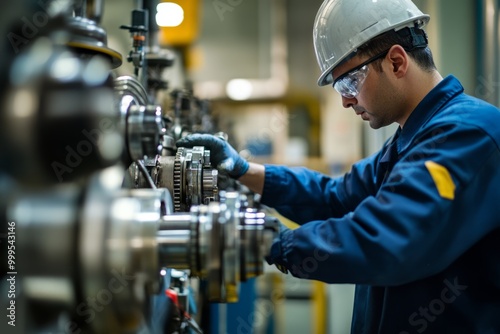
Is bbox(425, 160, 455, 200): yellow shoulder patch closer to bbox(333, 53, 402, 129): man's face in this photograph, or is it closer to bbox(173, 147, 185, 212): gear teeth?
bbox(333, 53, 402, 129): man's face

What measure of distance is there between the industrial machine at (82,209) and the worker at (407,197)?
20 cm

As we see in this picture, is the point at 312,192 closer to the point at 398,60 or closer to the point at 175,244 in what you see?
the point at 398,60

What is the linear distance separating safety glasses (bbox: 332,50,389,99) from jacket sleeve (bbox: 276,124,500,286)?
27 cm

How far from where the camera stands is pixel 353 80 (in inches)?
46.1

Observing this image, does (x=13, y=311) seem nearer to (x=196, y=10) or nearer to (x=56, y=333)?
(x=56, y=333)

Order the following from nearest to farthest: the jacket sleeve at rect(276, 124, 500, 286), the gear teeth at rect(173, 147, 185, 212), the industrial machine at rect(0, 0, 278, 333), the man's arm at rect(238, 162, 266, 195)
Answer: the industrial machine at rect(0, 0, 278, 333)
the jacket sleeve at rect(276, 124, 500, 286)
the gear teeth at rect(173, 147, 185, 212)
the man's arm at rect(238, 162, 266, 195)

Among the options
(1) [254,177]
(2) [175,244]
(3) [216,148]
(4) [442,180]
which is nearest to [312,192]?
(1) [254,177]

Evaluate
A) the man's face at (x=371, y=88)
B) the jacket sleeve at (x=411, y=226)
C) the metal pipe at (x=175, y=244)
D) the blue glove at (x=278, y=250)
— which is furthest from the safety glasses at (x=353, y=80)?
the metal pipe at (x=175, y=244)

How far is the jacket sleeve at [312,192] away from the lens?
141cm

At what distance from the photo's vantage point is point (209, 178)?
102 cm

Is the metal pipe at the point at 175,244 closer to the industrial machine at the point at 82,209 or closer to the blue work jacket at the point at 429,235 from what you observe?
the industrial machine at the point at 82,209

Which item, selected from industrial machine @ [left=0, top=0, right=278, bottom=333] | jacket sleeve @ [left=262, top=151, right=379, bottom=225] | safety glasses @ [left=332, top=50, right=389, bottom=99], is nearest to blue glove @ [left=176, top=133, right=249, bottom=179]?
jacket sleeve @ [left=262, top=151, right=379, bottom=225]

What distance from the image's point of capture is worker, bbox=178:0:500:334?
2.87 feet

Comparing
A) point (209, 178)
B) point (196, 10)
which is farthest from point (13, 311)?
point (196, 10)
